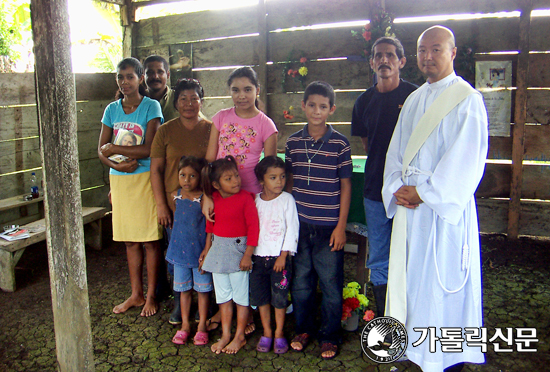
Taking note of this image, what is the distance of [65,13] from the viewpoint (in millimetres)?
2164

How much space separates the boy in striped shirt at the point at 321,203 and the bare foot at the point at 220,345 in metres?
0.49

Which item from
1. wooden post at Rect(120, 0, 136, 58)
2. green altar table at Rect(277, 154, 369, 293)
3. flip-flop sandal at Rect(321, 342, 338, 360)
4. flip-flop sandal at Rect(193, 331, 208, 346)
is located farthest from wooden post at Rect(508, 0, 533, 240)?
wooden post at Rect(120, 0, 136, 58)

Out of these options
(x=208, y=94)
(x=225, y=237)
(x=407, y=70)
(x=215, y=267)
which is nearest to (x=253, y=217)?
(x=225, y=237)

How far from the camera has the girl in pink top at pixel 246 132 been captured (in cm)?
312

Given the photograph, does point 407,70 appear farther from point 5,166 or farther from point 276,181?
point 5,166

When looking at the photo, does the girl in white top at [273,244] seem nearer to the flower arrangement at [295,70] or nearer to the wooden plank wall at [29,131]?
the flower arrangement at [295,70]

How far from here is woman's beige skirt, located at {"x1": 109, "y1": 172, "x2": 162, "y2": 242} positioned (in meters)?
3.61

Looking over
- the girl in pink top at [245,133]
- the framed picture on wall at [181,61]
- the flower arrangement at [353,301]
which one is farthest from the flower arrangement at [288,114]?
the flower arrangement at [353,301]

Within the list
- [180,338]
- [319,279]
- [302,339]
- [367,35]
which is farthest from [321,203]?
[367,35]

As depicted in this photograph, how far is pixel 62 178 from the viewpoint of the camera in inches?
88.4

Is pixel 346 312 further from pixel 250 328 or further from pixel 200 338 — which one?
pixel 200 338

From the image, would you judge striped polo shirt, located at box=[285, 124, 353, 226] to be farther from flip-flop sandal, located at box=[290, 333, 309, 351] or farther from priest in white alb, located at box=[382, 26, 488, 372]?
flip-flop sandal, located at box=[290, 333, 309, 351]

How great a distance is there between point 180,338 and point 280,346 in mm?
765

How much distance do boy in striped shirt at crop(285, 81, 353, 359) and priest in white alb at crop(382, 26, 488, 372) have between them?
0.38 m
